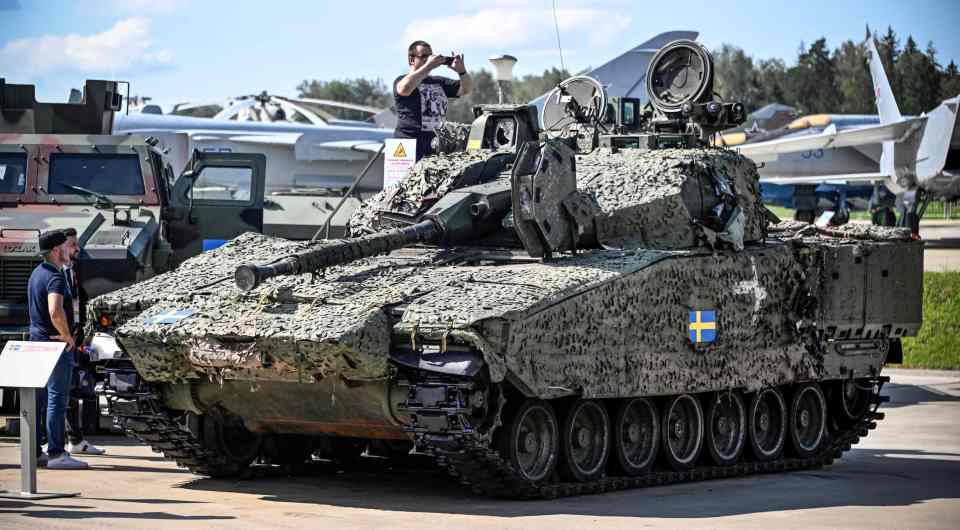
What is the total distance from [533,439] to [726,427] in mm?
2946

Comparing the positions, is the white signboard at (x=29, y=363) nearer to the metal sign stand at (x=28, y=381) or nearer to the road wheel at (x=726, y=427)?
the metal sign stand at (x=28, y=381)

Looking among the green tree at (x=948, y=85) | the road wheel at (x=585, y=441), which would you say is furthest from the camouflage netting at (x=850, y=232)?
the green tree at (x=948, y=85)

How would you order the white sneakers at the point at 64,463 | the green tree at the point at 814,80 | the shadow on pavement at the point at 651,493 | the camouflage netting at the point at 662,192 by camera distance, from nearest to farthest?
the shadow on pavement at the point at 651,493, the white sneakers at the point at 64,463, the camouflage netting at the point at 662,192, the green tree at the point at 814,80

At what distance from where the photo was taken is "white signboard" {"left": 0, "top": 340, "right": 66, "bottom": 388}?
1123 cm

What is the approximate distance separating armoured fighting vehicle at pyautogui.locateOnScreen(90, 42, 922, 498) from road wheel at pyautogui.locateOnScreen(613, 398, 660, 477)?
21 mm

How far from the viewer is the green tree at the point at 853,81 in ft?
293

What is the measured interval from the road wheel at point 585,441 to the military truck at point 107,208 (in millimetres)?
5735

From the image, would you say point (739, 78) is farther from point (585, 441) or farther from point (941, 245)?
point (585, 441)

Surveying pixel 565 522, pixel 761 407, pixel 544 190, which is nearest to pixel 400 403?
pixel 565 522

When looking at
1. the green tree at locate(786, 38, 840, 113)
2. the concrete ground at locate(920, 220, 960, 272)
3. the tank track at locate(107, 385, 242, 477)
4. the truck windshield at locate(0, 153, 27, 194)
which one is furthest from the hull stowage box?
the green tree at locate(786, 38, 840, 113)

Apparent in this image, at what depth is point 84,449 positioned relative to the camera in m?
14.4

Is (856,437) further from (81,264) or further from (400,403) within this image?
(81,264)

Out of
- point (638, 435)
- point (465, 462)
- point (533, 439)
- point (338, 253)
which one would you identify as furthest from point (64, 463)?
point (638, 435)

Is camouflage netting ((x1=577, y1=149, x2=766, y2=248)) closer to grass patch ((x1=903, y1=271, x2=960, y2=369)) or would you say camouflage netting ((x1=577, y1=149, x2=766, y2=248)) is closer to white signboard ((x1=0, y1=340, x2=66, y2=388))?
white signboard ((x1=0, y1=340, x2=66, y2=388))
